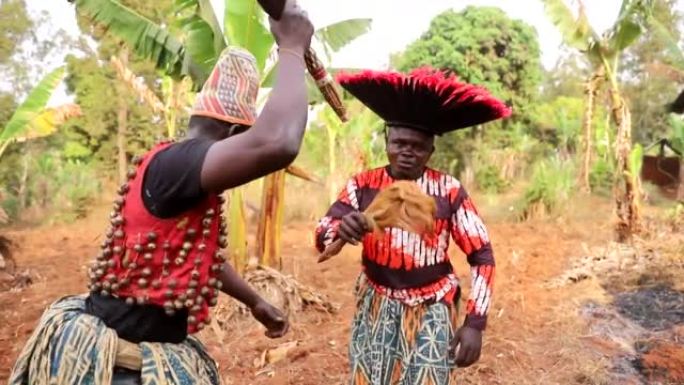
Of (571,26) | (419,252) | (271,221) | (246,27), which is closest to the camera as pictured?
(419,252)

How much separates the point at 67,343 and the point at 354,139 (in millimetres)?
10375

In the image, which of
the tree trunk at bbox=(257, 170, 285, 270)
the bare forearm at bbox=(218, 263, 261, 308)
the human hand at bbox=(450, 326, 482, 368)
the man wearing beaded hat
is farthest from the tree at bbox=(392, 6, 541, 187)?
the man wearing beaded hat

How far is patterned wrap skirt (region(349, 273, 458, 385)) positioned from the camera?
101 inches

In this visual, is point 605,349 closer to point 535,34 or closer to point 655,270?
point 655,270

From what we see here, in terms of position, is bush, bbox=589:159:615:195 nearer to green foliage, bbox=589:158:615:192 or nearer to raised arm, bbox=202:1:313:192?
green foliage, bbox=589:158:615:192

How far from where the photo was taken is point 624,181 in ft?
29.4

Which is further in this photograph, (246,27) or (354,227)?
(246,27)

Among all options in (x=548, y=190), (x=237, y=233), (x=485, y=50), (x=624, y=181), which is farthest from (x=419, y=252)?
(x=485, y=50)

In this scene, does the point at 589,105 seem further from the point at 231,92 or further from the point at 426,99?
the point at 231,92

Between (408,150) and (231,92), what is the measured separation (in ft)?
3.81

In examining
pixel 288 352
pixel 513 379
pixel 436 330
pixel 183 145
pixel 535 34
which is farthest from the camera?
pixel 535 34

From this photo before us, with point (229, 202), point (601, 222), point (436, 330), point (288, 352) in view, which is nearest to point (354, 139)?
point (601, 222)

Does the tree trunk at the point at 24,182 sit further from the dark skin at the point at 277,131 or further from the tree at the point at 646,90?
the tree at the point at 646,90

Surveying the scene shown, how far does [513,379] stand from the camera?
193 inches
